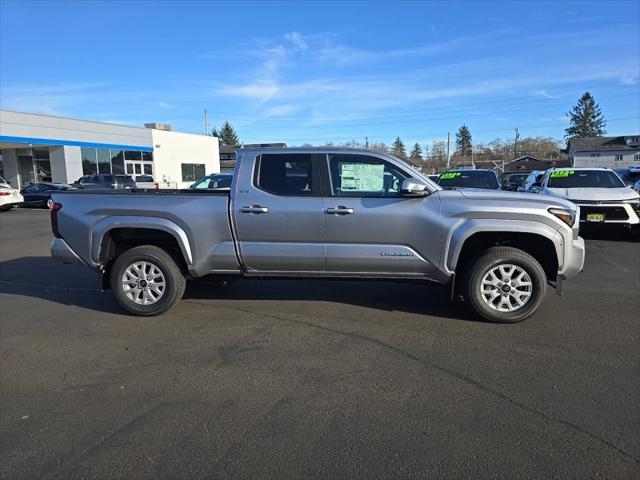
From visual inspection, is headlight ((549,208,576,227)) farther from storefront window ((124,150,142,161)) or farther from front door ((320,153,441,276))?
storefront window ((124,150,142,161))

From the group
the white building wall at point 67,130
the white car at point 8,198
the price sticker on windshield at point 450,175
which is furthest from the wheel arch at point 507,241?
the white building wall at point 67,130

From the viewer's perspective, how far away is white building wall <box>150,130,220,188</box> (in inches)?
1513

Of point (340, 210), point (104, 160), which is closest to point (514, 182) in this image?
point (104, 160)

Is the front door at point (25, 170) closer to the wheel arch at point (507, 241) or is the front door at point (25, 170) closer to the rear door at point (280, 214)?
the rear door at point (280, 214)

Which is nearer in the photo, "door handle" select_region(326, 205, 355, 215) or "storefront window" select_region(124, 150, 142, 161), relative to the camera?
"door handle" select_region(326, 205, 355, 215)

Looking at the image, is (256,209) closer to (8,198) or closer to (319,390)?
(319,390)

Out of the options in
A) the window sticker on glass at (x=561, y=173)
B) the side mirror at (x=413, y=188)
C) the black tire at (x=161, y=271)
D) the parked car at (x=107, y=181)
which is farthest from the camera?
the parked car at (x=107, y=181)

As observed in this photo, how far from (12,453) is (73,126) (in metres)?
33.6

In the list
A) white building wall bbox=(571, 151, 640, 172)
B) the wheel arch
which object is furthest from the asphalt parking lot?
white building wall bbox=(571, 151, 640, 172)

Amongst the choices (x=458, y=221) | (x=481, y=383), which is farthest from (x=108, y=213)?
(x=481, y=383)

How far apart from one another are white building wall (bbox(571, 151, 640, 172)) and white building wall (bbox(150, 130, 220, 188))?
4938cm

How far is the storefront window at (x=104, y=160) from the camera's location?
1342 inches

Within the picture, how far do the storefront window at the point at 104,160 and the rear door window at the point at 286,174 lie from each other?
3305 cm

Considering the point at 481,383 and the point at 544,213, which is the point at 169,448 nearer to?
the point at 481,383
